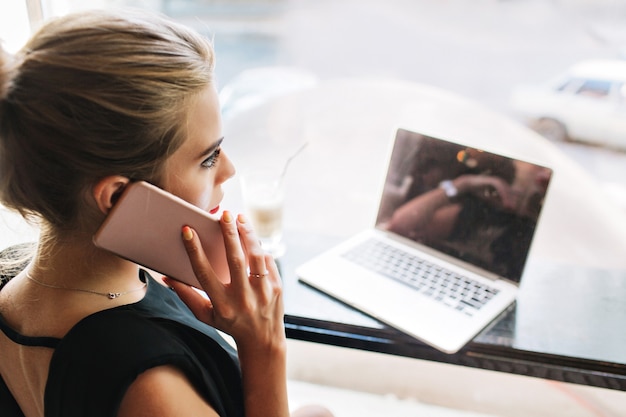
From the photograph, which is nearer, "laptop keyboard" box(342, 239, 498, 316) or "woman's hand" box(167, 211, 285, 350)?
"woman's hand" box(167, 211, 285, 350)

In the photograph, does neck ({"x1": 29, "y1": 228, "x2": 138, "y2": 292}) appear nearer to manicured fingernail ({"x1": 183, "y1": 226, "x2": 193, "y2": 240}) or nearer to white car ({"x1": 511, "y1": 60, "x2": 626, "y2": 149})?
manicured fingernail ({"x1": 183, "y1": 226, "x2": 193, "y2": 240})

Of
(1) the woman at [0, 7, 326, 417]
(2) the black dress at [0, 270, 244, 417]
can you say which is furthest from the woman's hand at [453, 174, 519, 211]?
(2) the black dress at [0, 270, 244, 417]

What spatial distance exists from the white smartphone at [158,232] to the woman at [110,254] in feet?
0.06

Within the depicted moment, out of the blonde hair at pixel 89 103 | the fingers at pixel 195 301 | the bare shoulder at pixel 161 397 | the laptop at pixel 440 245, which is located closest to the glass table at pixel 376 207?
the laptop at pixel 440 245

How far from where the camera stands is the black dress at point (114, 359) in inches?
23.5

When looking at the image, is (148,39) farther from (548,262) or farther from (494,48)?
(548,262)

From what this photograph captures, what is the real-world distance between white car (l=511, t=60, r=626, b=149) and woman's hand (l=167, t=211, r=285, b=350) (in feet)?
2.63

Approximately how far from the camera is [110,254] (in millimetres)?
711

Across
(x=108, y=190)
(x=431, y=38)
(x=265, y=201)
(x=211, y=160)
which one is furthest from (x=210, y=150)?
(x=431, y=38)

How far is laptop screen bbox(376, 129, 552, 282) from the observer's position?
3.18 ft

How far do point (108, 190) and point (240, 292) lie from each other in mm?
204

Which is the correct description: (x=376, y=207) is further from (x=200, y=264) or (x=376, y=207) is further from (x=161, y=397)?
(x=161, y=397)

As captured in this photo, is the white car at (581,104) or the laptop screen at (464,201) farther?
the white car at (581,104)

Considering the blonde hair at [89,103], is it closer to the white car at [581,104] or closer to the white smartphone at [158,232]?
the white smartphone at [158,232]
